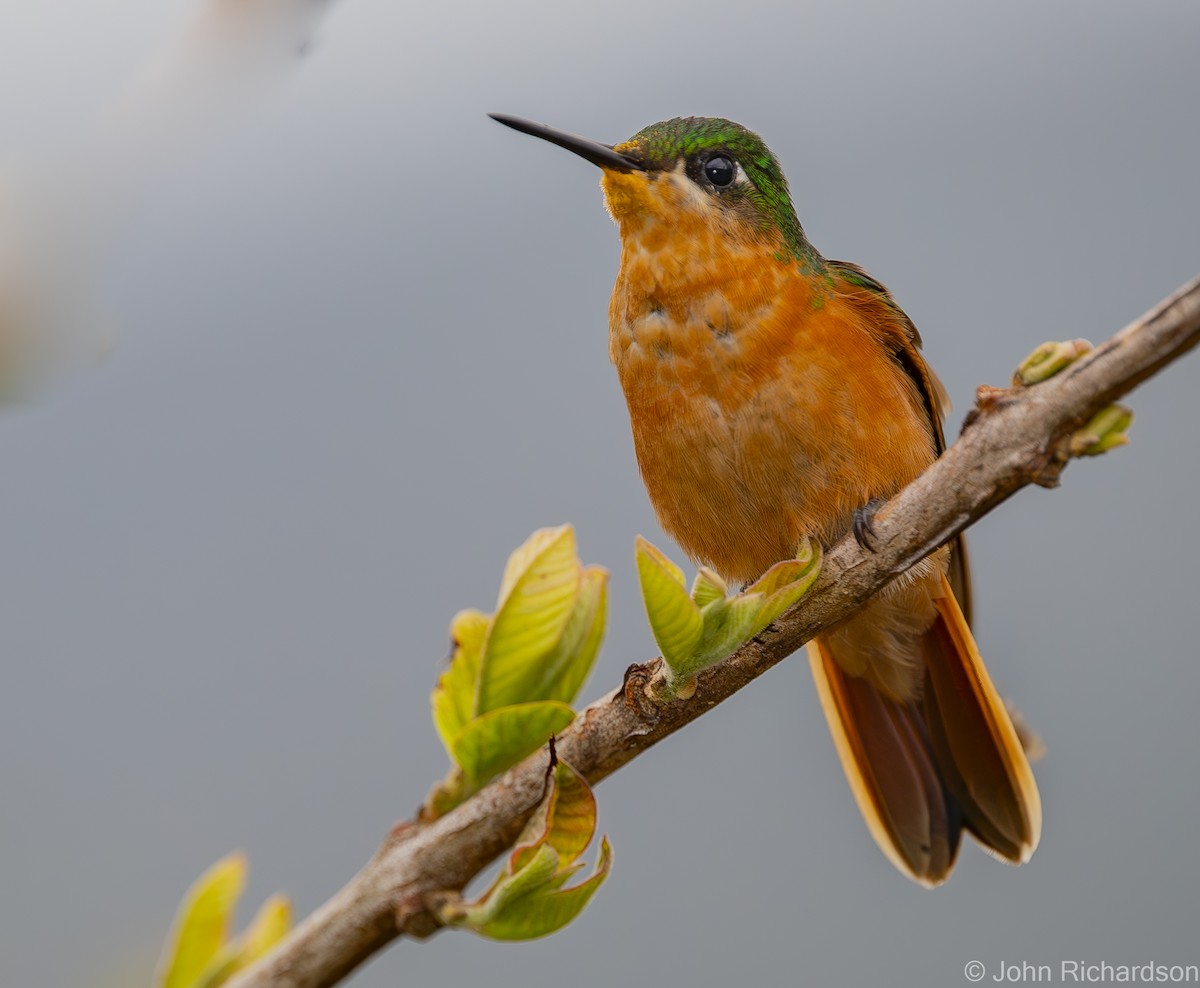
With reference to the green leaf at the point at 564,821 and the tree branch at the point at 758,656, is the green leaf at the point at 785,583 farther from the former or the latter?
the green leaf at the point at 564,821

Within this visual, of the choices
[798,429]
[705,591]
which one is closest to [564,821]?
[705,591]

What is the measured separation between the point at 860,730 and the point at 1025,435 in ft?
5.03

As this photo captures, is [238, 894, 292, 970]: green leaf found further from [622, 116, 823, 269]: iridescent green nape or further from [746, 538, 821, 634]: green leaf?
[622, 116, 823, 269]: iridescent green nape

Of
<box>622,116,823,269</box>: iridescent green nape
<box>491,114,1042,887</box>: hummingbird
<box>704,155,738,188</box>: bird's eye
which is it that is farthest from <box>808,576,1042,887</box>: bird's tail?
<box>704,155,738,188</box>: bird's eye

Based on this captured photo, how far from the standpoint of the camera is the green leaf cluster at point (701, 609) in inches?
39.9

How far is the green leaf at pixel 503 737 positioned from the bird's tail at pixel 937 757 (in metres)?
1.19

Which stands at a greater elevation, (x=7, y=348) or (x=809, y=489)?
(x=809, y=489)

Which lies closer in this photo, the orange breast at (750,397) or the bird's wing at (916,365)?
the orange breast at (750,397)

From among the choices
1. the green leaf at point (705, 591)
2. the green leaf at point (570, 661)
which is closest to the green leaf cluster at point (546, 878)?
the green leaf at point (570, 661)

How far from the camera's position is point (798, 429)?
6.31 ft

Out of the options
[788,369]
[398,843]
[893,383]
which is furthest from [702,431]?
[398,843]

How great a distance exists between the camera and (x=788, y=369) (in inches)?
76.2

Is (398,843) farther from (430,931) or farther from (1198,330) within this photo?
(1198,330)

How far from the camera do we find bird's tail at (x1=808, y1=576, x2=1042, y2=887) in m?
2.06
